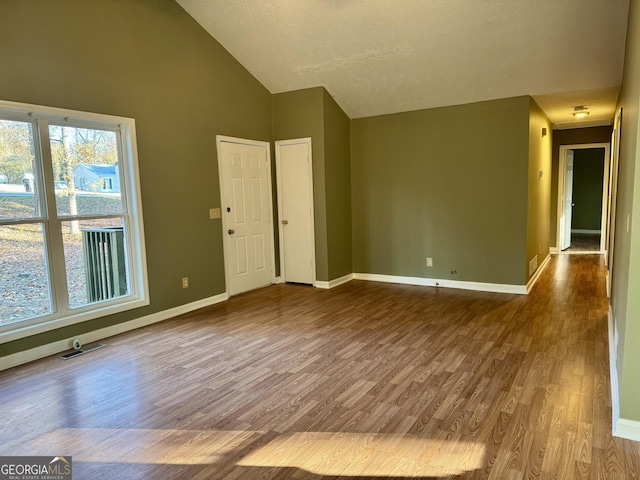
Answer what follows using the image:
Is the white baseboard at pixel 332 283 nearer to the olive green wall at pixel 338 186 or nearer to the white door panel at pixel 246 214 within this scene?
the olive green wall at pixel 338 186

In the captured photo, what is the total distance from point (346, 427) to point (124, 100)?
3.64 m

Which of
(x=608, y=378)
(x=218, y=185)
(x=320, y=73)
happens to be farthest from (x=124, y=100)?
(x=608, y=378)

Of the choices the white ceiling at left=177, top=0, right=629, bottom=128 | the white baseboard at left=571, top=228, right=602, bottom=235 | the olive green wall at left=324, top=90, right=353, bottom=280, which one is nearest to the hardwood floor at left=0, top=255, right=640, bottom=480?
the olive green wall at left=324, top=90, right=353, bottom=280

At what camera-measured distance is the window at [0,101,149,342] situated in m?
3.44

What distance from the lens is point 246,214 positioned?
18.7ft

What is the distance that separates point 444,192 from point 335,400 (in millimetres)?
3768

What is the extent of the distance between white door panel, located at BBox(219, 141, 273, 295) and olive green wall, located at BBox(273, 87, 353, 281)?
1.94ft

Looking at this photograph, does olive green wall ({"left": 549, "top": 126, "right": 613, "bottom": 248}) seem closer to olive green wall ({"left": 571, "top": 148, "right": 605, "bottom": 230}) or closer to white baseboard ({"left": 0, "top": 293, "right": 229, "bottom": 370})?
olive green wall ({"left": 571, "top": 148, "right": 605, "bottom": 230})

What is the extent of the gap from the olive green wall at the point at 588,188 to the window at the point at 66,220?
11056mm

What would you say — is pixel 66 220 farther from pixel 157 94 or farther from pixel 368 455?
pixel 368 455

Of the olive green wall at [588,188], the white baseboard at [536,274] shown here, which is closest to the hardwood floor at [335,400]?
the white baseboard at [536,274]

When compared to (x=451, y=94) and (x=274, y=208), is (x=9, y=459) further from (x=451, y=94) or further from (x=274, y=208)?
(x=451, y=94)

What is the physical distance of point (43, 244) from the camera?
3.64m

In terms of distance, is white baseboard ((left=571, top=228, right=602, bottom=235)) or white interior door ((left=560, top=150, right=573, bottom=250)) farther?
white baseboard ((left=571, top=228, right=602, bottom=235))
